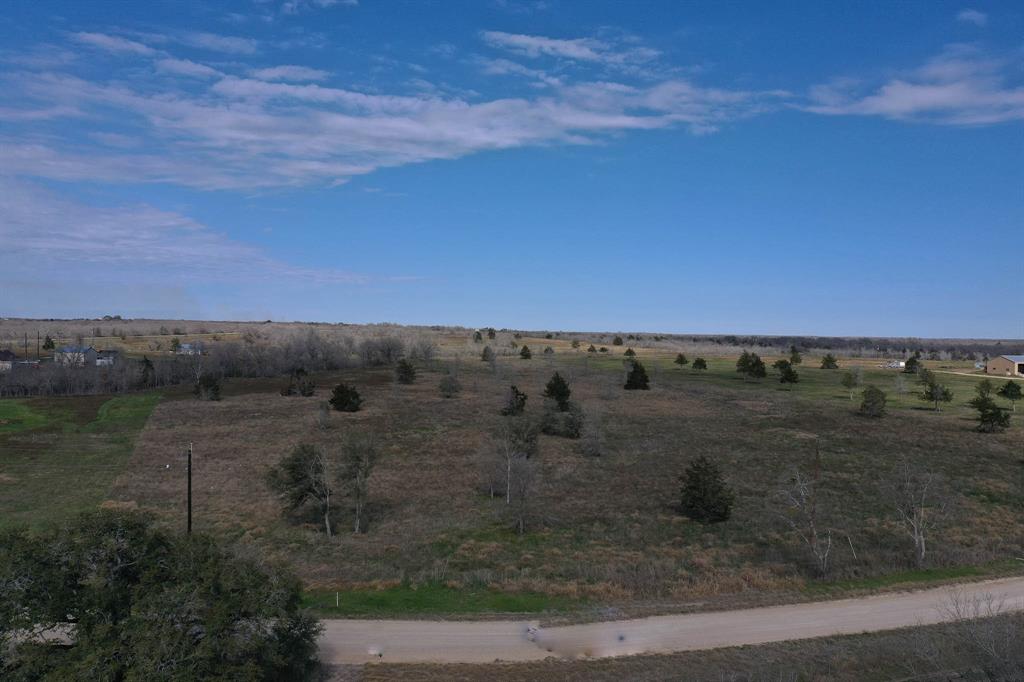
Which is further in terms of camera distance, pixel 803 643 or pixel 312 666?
pixel 803 643

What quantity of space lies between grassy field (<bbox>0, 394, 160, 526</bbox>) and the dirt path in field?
886 inches

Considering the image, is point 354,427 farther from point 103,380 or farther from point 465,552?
point 103,380

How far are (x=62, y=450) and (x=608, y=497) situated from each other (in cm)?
4082

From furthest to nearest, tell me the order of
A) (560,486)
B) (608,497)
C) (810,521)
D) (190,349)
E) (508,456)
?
(190,349)
(560,486)
(608,497)
(508,456)
(810,521)

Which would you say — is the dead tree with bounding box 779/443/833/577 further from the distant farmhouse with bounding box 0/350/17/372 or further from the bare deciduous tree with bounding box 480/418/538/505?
the distant farmhouse with bounding box 0/350/17/372

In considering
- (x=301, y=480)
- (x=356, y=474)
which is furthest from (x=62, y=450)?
(x=356, y=474)

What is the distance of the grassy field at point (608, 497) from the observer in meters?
23.8

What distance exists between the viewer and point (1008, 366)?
297 ft

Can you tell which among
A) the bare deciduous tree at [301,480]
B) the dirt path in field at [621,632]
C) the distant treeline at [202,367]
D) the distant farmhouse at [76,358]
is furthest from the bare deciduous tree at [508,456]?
the distant farmhouse at [76,358]

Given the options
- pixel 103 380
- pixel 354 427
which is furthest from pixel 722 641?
pixel 103 380

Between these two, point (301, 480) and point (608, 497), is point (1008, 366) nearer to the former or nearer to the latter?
point (608, 497)

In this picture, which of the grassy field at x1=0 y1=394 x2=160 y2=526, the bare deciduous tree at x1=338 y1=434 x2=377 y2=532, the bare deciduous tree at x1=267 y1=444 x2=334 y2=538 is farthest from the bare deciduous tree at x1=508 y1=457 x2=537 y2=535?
the grassy field at x1=0 y1=394 x2=160 y2=526

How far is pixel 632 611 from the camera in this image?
67.4 feet

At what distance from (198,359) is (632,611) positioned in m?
86.1
